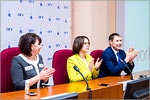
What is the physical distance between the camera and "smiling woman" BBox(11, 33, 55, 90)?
78.5 inches

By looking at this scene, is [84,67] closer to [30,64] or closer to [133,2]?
[30,64]

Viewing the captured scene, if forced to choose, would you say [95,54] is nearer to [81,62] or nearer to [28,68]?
[81,62]

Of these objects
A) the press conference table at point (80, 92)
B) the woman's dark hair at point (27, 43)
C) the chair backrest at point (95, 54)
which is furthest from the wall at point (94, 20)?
the press conference table at point (80, 92)

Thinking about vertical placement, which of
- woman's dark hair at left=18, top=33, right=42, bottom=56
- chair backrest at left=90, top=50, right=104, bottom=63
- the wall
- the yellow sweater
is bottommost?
the yellow sweater

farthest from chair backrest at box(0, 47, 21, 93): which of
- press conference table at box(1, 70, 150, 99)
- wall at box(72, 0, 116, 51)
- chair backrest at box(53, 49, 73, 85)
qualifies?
wall at box(72, 0, 116, 51)

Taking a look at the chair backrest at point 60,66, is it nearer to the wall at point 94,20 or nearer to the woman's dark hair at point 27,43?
the woman's dark hair at point 27,43

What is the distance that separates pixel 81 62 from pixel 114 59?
55cm

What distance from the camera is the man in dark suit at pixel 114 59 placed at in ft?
9.03

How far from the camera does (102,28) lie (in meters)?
4.07

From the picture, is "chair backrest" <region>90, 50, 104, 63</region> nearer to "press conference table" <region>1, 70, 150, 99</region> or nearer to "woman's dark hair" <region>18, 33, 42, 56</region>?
"press conference table" <region>1, 70, 150, 99</region>

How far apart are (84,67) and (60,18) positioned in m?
1.19

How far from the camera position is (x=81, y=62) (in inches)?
101

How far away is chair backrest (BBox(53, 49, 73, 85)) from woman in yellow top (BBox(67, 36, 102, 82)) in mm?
132

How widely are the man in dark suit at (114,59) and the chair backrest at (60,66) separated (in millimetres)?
523
